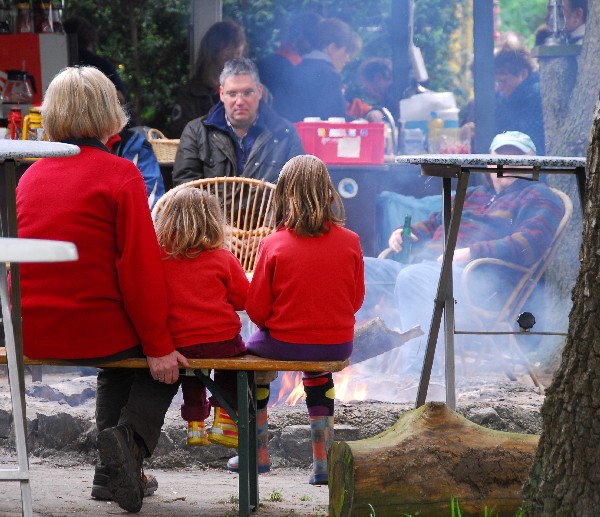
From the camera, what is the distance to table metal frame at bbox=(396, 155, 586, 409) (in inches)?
158

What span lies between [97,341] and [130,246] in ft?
1.12

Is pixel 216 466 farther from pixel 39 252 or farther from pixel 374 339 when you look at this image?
pixel 39 252

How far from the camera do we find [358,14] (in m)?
11.7

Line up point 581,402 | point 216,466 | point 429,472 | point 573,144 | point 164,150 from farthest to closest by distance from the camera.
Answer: point 164,150 < point 573,144 < point 216,466 < point 429,472 < point 581,402

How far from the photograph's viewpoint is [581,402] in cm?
280

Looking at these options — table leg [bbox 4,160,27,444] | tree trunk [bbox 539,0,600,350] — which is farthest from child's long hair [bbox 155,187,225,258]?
tree trunk [bbox 539,0,600,350]

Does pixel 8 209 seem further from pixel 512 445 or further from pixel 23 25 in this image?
pixel 23 25

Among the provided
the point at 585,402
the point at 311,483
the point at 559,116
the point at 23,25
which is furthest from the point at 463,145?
the point at 585,402

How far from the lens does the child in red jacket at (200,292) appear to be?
4.07 metres

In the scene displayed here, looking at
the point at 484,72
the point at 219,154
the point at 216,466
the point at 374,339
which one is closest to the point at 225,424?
the point at 216,466

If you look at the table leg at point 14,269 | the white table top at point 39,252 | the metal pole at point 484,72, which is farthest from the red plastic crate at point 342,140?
the white table top at point 39,252

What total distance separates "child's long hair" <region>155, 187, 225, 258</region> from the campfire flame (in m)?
2.08

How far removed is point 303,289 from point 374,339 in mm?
2231

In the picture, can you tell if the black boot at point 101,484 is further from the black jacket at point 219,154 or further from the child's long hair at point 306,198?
the black jacket at point 219,154
